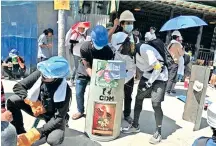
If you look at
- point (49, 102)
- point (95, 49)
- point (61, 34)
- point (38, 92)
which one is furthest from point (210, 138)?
point (61, 34)

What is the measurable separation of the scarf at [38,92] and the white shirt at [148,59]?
118 cm

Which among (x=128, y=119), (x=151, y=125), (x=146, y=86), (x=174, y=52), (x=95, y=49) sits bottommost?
(x=151, y=125)

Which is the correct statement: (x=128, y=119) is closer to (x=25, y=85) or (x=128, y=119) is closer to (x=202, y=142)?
(x=25, y=85)

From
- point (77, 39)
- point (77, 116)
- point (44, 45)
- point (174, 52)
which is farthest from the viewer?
point (44, 45)

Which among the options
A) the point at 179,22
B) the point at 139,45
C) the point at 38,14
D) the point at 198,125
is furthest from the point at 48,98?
the point at 38,14

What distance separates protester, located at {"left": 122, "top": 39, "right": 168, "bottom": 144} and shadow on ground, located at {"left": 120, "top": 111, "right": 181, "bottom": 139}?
35cm

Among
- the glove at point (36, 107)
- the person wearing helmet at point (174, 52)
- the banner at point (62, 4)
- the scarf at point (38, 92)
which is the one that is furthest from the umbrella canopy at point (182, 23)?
the glove at point (36, 107)

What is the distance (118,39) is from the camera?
396cm

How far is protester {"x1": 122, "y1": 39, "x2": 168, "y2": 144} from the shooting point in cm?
367

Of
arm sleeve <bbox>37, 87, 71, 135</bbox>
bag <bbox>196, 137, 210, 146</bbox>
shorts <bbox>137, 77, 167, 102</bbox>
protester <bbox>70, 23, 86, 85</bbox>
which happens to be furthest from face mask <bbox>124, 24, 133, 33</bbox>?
bag <bbox>196, 137, 210, 146</bbox>

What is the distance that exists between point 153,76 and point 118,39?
2.41 ft

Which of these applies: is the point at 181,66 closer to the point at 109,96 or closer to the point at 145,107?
the point at 145,107

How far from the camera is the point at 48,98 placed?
3.14 meters

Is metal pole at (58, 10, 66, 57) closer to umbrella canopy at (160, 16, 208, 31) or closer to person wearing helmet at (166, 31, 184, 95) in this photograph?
umbrella canopy at (160, 16, 208, 31)
